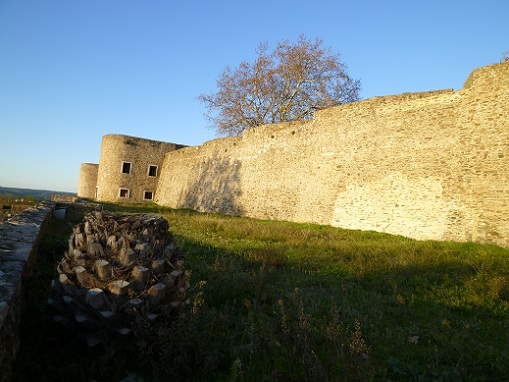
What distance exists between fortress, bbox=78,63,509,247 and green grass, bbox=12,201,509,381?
2.23 m

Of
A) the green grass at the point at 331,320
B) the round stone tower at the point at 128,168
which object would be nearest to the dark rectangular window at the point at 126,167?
the round stone tower at the point at 128,168

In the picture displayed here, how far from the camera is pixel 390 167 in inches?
468

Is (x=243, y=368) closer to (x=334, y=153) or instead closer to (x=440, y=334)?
(x=440, y=334)

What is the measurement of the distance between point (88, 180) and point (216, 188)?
68.3ft

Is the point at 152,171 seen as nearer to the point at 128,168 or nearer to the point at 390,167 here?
the point at 128,168

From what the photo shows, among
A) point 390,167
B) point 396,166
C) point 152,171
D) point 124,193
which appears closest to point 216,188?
point 152,171

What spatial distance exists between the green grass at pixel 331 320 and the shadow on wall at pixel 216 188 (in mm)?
10583

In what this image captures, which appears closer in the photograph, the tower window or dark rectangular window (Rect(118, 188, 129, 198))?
dark rectangular window (Rect(118, 188, 129, 198))

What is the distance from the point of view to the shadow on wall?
1883 centimetres

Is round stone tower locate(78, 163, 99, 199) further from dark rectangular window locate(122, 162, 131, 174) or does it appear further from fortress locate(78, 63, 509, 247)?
fortress locate(78, 63, 509, 247)

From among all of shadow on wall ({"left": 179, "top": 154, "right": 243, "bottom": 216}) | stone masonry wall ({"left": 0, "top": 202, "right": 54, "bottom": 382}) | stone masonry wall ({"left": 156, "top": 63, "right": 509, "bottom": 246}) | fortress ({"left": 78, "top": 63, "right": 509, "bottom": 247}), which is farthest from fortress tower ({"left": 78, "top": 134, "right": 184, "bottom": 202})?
stone masonry wall ({"left": 0, "top": 202, "right": 54, "bottom": 382})

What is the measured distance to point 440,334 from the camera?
370 centimetres

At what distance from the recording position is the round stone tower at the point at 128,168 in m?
26.7

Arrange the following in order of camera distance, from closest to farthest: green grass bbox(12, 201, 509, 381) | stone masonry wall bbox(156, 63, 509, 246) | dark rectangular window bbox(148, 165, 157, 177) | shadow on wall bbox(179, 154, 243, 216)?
green grass bbox(12, 201, 509, 381), stone masonry wall bbox(156, 63, 509, 246), shadow on wall bbox(179, 154, 243, 216), dark rectangular window bbox(148, 165, 157, 177)
